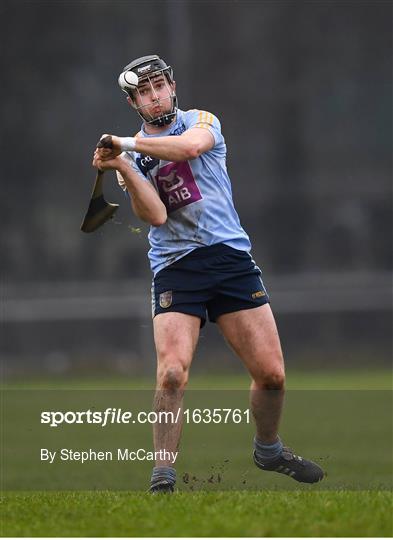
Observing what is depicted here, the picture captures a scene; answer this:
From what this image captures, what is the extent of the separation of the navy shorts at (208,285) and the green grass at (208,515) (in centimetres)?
99

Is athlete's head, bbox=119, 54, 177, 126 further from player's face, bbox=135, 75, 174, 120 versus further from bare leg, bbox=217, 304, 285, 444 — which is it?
bare leg, bbox=217, 304, 285, 444

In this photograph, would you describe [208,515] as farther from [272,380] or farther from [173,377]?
[272,380]

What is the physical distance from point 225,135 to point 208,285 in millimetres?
15097

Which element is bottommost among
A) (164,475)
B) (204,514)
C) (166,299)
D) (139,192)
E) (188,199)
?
(164,475)

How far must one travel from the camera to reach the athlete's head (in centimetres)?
689

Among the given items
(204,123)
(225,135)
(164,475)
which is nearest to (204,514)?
(164,475)

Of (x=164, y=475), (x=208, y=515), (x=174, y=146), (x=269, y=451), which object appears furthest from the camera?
(x=269, y=451)

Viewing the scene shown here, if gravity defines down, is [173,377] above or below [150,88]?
below

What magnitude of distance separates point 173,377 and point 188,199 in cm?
94

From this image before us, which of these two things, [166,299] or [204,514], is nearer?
[204,514]

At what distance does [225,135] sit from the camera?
21906 mm

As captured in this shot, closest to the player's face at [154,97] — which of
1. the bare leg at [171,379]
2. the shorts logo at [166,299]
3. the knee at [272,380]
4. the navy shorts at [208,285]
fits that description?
the navy shorts at [208,285]

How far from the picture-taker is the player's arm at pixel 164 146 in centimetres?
665

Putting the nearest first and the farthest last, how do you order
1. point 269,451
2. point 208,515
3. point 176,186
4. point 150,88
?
point 208,515, point 150,88, point 176,186, point 269,451
